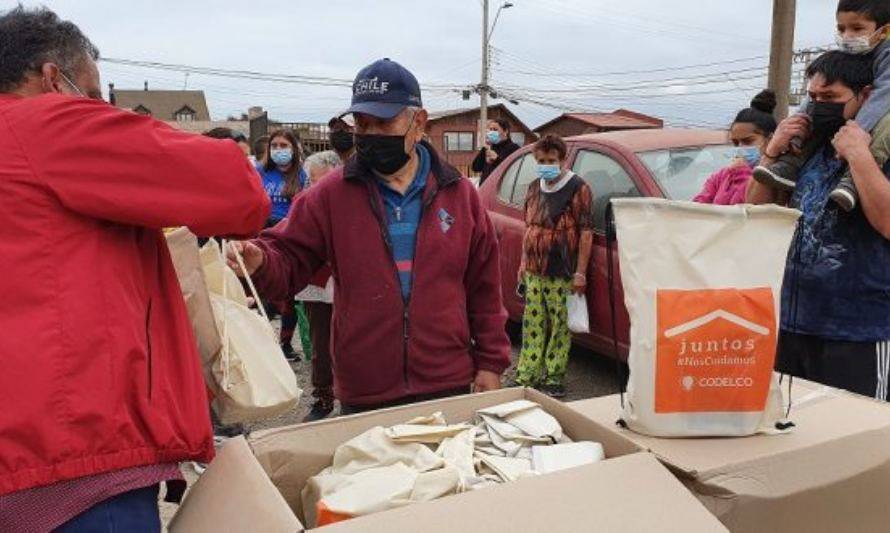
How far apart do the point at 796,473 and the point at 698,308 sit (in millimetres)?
399

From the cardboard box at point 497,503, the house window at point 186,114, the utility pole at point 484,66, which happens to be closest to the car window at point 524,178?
the cardboard box at point 497,503

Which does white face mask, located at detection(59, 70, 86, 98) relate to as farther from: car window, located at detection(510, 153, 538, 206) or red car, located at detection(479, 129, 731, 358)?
car window, located at detection(510, 153, 538, 206)

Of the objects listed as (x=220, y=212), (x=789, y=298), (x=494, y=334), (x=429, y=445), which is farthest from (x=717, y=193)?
(x=220, y=212)

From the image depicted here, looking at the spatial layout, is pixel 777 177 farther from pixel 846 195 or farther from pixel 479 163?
pixel 479 163

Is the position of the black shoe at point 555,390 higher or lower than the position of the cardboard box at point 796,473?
lower

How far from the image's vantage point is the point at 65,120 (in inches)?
48.6

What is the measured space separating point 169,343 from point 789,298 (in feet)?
5.90

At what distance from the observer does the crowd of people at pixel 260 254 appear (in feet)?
3.94

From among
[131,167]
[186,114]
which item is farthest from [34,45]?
[186,114]

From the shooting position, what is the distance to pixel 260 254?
6.98ft

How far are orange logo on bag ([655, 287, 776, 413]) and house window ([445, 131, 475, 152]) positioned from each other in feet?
129

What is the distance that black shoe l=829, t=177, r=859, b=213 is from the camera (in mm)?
2016

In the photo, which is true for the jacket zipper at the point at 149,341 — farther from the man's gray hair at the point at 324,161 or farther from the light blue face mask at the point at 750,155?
the man's gray hair at the point at 324,161

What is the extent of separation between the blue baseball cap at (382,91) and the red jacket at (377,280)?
0.19 m
